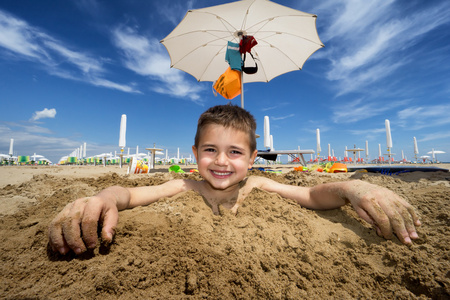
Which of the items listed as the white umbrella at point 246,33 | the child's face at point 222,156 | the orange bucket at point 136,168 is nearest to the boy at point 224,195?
the child's face at point 222,156

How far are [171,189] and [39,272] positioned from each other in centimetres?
93

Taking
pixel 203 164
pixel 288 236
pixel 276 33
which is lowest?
pixel 288 236

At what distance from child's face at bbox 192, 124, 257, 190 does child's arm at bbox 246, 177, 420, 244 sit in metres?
0.63

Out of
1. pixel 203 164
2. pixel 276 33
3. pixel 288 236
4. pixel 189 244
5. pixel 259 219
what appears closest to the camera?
pixel 189 244

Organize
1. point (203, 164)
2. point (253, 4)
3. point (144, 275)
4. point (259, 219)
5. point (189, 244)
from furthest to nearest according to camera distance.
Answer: point (253, 4) → point (203, 164) → point (259, 219) → point (189, 244) → point (144, 275)

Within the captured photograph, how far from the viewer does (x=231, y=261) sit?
830 millimetres

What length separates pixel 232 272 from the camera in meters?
0.78

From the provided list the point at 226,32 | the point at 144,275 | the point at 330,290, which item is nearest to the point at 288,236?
the point at 330,290

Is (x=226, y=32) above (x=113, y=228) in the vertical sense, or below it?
above

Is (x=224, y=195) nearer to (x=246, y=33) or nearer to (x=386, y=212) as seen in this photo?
(x=386, y=212)

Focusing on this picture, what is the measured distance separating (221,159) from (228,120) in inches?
12.7

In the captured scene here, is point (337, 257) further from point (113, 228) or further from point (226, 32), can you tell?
point (226, 32)

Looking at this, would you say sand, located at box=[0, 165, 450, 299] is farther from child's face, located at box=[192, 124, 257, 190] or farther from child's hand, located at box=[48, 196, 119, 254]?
child's face, located at box=[192, 124, 257, 190]

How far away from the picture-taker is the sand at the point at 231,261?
2.41 feet
